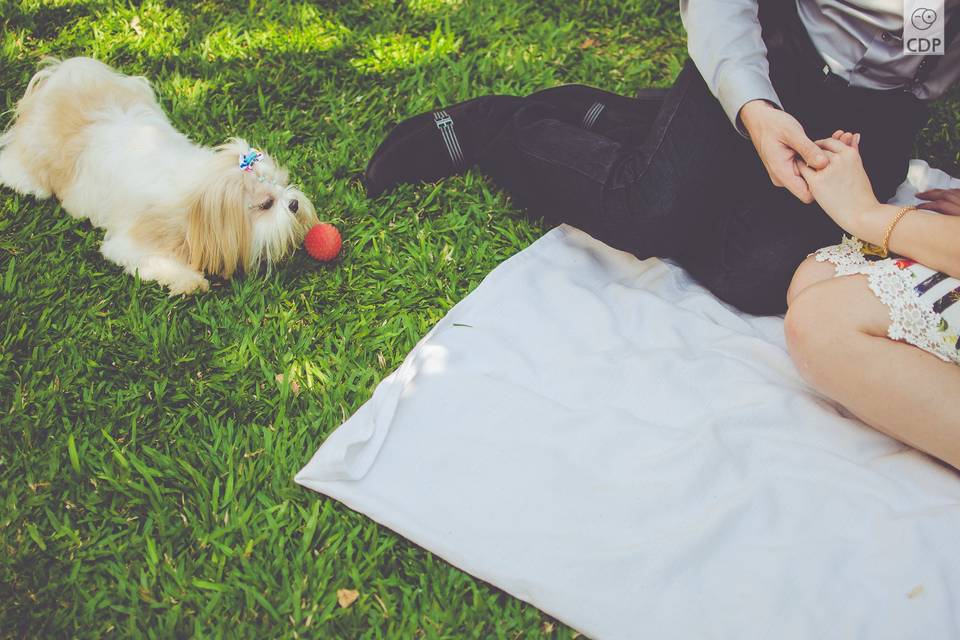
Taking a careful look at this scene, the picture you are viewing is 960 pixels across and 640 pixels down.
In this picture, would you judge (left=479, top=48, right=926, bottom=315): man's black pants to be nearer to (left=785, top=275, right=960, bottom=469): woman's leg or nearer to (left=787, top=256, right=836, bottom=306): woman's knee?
(left=787, top=256, right=836, bottom=306): woman's knee

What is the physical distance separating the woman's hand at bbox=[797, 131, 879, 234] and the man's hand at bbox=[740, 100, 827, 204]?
33 mm

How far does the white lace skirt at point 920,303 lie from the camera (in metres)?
1.79

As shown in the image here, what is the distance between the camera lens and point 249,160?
236 centimetres

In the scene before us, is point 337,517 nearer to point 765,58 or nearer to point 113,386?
point 113,386

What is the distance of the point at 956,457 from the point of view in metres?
1.79

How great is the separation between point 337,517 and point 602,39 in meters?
2.84

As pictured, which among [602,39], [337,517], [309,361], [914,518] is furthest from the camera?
[602,39]

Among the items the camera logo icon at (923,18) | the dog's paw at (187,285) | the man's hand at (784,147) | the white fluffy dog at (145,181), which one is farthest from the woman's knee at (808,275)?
the dog's paw at (187,285)

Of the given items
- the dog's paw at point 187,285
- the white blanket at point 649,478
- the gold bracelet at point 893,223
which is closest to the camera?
the white blanket at point 649,478

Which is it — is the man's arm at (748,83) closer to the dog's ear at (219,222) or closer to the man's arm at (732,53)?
the man's arm at (732,53)

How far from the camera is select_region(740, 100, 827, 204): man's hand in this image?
2035mm

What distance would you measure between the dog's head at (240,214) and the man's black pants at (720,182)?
0.94 m

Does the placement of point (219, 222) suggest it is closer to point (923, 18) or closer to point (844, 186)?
point (844, 186)

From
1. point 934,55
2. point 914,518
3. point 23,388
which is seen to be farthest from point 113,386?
point 934,55
